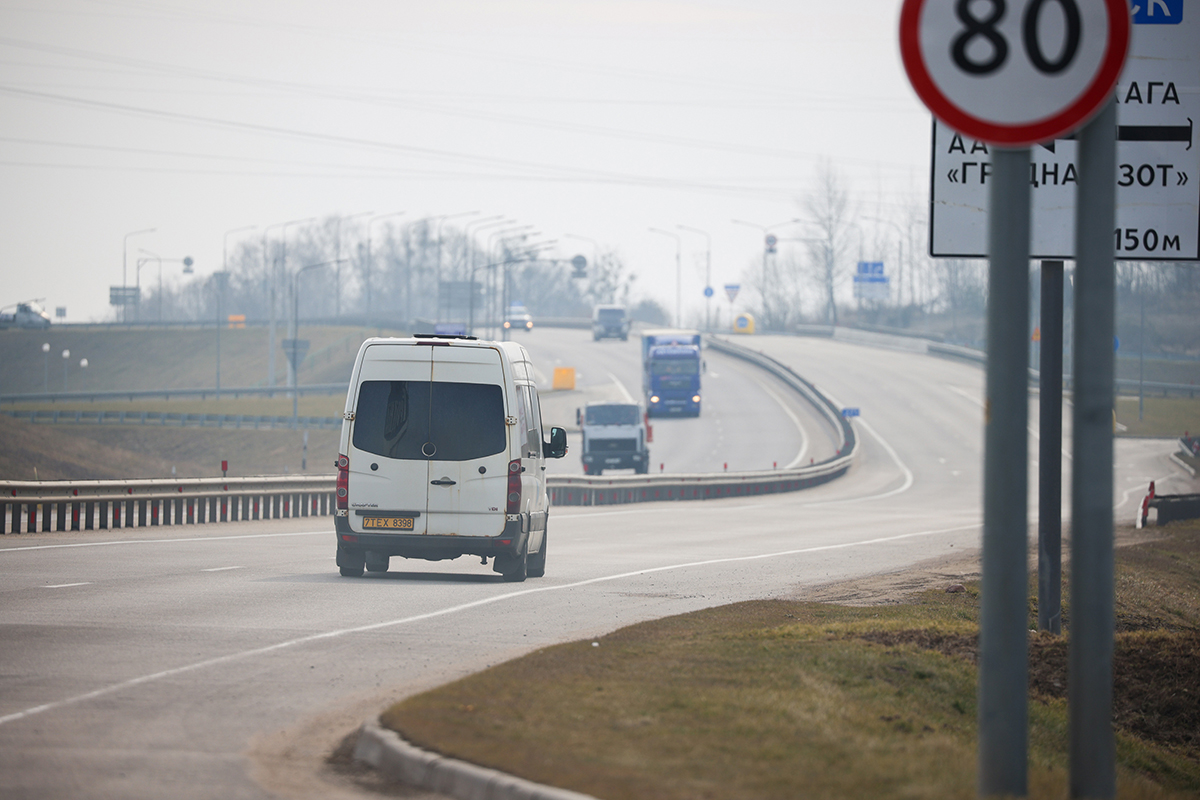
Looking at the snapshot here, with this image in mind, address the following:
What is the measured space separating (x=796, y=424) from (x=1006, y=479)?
68.3 meters

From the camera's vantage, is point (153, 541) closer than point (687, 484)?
Yes

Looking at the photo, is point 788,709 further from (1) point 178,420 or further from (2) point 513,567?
(1) point 178,420

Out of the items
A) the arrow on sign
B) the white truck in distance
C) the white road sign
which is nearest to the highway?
the white road sign

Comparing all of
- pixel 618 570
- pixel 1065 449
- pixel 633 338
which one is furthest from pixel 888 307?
pixel 618 570

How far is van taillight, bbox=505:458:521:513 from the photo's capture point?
53.3 feet

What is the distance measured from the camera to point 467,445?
16266 millimetres

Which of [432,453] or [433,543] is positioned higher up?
[432,453]

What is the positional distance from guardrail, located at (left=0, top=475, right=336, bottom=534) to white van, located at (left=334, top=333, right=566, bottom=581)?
33.2ft

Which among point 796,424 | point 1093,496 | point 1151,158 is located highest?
point 1151,158

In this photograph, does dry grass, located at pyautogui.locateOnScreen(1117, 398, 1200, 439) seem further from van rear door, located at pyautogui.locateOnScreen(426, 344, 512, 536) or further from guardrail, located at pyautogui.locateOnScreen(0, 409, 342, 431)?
van rear door, located at pyautogui.locateOnScreen(426, 344, 512, 536)

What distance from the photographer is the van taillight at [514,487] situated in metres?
16.2

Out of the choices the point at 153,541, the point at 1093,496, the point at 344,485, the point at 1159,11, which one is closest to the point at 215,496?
the point at 153,541

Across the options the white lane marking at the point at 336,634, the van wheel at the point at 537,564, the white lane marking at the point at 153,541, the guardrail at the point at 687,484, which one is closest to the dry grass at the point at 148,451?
the guardrail at the point at 687,484

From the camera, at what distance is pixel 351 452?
53.6 ft
